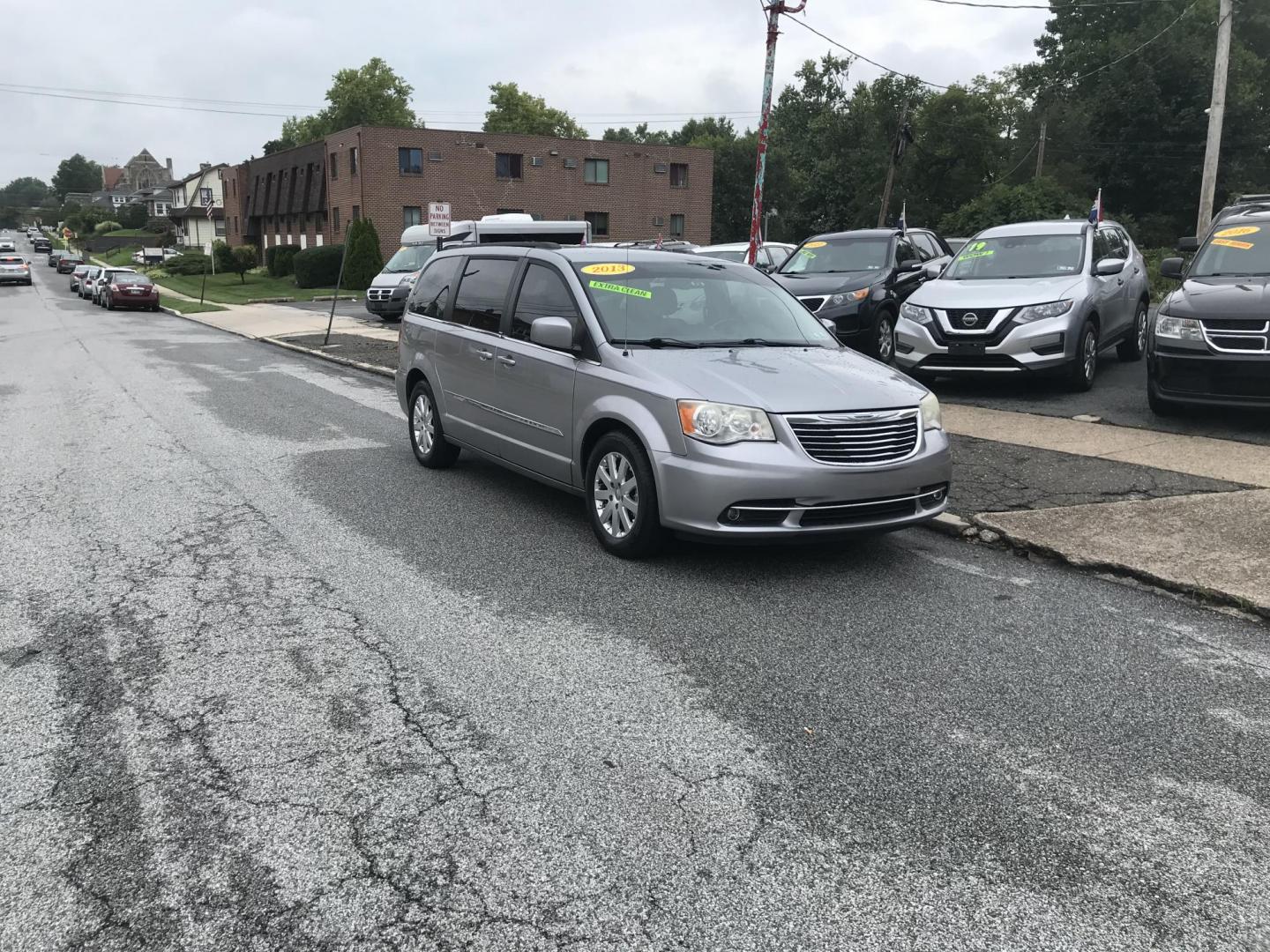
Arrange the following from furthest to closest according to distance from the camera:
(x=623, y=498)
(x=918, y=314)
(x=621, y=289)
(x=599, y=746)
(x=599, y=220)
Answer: (x=599, y=220) → (x=918, y=314) → (x=621, y=289) → (x=623, y=498) → (x=599, y=746)

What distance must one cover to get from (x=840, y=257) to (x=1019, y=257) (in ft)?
10.6

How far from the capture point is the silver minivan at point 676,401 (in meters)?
5.75

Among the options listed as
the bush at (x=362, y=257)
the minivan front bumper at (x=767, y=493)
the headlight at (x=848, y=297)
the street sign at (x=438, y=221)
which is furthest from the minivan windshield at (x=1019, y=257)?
the bush at (x=362, y=257)

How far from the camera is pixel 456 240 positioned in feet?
79.9

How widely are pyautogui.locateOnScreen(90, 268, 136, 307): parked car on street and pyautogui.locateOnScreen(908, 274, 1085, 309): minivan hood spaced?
118 ft

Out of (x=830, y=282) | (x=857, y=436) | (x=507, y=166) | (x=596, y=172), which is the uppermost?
(x=596, y=172)

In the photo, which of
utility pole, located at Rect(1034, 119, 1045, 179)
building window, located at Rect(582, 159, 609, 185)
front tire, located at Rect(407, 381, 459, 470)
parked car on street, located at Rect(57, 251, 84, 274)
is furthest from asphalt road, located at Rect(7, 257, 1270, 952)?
parked car on street, located at Rect(57, 251, 84, 274)

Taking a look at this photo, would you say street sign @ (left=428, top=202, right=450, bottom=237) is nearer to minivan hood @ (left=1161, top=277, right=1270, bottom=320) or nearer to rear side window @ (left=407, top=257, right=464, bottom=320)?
rear side window @ (left=407, top=257, right=464, bottom=320)

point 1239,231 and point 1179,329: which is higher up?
point 1239,231

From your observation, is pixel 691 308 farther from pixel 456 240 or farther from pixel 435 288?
pixel 456 240

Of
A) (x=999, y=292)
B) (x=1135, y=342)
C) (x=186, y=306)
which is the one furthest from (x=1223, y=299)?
(x=186, y=306)

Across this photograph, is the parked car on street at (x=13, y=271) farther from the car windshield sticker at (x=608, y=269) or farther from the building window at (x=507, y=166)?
the car windshield sticker at (x=608, y=269)

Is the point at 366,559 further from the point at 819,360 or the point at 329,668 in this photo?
the point at 819,360

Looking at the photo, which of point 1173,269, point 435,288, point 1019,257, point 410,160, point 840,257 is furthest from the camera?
point 410,160
